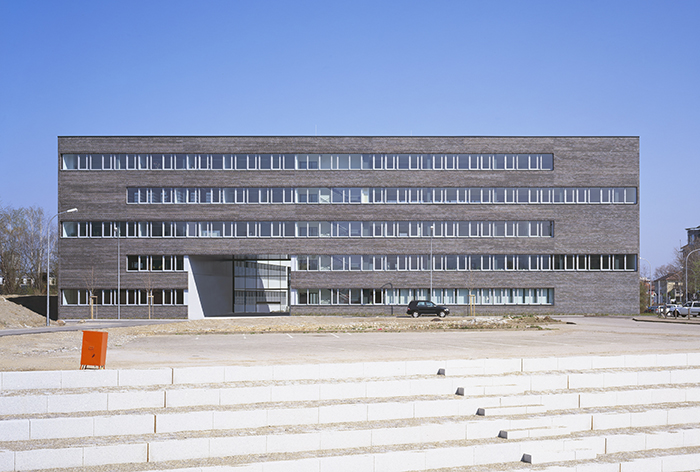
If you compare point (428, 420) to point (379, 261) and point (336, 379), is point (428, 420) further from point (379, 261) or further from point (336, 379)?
point (379, 261)

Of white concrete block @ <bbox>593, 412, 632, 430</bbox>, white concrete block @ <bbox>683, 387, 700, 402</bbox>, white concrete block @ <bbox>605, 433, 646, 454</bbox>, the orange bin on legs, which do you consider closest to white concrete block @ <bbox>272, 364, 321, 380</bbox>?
the orange bin on legs

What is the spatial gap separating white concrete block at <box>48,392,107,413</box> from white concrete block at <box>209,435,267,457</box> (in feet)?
8.10

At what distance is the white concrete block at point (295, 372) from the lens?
45.8 feet

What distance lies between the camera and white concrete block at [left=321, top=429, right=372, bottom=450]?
11.0 m

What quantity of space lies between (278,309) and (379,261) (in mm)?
21790

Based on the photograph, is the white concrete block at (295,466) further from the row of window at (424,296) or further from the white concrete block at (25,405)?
the row of window at (424,296)

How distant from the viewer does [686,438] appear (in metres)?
12.9

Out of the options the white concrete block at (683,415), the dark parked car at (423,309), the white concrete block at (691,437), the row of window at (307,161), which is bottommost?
the dark parked car at (423,309)

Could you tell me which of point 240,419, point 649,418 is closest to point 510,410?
point 649,418

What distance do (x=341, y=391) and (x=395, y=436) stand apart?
6.51 ft

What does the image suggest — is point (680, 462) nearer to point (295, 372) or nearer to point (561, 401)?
point (561, 401)

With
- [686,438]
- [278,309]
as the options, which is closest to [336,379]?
[686,438]

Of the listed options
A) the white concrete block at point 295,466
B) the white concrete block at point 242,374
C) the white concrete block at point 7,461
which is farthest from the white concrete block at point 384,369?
the white concrete block at point 7,461

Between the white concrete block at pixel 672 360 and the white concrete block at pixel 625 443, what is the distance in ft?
17.7
